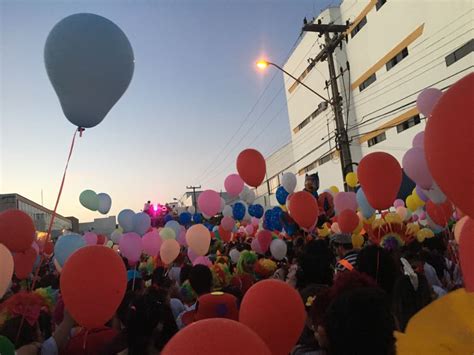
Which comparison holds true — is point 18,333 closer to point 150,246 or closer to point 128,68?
point 128,68

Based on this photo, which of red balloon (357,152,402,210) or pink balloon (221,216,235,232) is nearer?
red balloon (357,152,402,210)

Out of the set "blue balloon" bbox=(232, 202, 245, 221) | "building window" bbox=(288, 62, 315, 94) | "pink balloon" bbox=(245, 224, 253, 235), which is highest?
"building window" bbox=(288, 62, 315, 94)

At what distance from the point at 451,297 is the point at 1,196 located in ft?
92.4

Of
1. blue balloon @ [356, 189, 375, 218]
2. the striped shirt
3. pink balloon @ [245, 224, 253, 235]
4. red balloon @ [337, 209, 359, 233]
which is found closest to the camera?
the striped shirt

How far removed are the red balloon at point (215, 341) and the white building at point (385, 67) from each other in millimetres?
14243

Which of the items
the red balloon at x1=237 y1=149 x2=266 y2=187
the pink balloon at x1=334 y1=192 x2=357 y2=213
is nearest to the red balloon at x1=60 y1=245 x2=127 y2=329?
the red balloon at x1=237 y1=149 x2=266 y2=187

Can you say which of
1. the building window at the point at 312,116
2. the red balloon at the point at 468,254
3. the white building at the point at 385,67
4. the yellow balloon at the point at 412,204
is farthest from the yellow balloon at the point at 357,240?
the building window at the point at 312,116

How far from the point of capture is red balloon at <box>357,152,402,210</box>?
168 inches

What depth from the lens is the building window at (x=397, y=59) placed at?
Result: 18878 mm

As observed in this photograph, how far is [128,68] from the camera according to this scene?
134 inches

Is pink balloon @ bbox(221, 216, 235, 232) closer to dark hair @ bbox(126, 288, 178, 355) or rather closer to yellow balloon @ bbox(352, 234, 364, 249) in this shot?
yellow balloon @ bbox(352, 234, 364, 249)

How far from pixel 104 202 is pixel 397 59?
16.4 m

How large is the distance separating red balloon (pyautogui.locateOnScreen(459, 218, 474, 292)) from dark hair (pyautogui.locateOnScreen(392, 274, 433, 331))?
1067 mm

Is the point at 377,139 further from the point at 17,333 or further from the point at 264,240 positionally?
the point at 17,333
